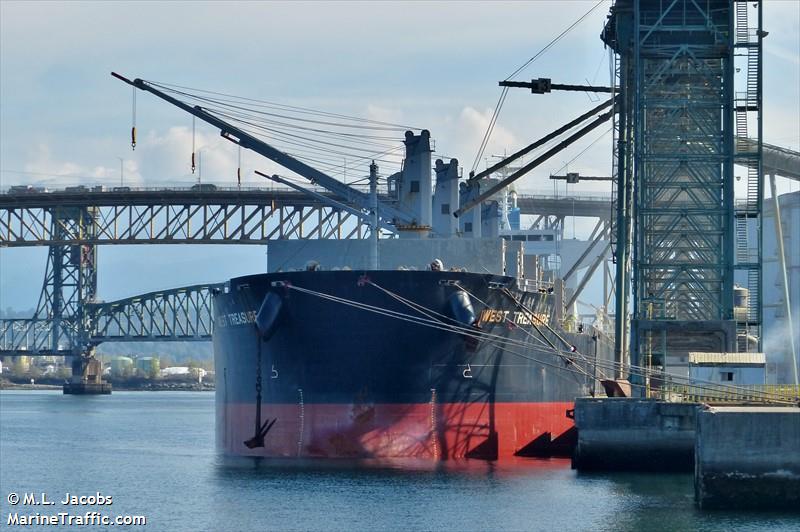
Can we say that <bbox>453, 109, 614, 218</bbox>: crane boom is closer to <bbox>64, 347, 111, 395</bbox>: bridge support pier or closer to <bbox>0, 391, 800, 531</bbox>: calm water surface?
<bbox>0, 391, 800, 531</bbox>: calm water surface

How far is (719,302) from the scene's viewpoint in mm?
46875

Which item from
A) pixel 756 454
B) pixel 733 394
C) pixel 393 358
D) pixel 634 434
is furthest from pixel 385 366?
pixel 756 454

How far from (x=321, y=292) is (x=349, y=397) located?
2.80m

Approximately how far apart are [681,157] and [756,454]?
18.1 meters

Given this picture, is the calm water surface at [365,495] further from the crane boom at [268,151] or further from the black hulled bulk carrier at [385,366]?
the crane boom at [268,151]

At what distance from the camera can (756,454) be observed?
95.9 feet

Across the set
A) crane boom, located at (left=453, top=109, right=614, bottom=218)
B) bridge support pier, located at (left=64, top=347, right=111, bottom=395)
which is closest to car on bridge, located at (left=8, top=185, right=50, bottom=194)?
bridge support pier, located at (left=64, top=347, right=111, bottom=395)

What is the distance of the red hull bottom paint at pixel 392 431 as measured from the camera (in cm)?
3859

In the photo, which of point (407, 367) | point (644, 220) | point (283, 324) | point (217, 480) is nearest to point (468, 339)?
point (407, 367)

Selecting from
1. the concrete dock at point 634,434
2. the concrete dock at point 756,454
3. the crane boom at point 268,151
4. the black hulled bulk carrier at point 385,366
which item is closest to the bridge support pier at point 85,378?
the crane boom at point 268,151

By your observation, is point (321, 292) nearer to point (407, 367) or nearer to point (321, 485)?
point (407, 367)

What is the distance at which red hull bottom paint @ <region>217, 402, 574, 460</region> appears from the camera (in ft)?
127

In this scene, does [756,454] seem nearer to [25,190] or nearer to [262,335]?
[262,335]

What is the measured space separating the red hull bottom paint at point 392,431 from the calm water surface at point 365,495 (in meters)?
0.91
